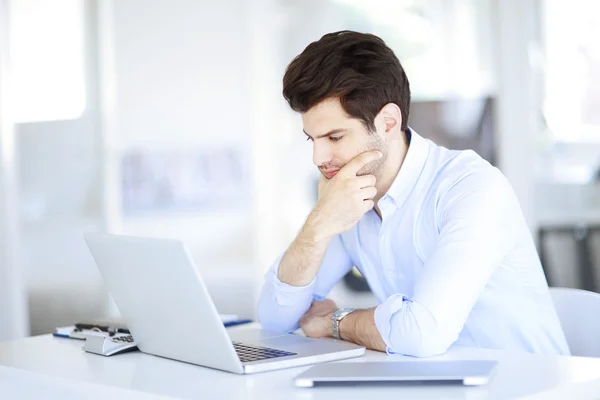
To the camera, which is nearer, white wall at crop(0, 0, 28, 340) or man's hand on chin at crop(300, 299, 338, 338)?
man's hand on chin at crop(300, 299, 338, 338)

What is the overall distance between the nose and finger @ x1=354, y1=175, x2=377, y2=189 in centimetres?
10

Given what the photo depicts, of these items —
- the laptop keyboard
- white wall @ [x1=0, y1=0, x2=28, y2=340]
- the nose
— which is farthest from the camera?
white wall @ [x1=0, y1=0, x2=28, y2=340]

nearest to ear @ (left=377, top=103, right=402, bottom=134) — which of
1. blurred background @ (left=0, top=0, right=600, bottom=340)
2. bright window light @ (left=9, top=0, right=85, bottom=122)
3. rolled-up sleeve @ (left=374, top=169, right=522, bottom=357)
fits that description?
rolled-up sleeve @ (left=374, top=169, right=522, bottom=357)

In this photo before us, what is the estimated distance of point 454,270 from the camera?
64.8 inches

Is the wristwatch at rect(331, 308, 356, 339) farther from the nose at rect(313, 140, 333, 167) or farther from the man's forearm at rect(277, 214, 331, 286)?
the nose at rect(313, 140, 333, 167)

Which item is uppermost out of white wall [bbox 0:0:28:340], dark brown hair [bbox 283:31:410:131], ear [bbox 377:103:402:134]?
dark brown hair [bbox 283:31:410:131]

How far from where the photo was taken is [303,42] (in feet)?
14.8

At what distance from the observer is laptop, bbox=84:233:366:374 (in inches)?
55.2

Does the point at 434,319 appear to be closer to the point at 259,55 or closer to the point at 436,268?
the point at 436,268

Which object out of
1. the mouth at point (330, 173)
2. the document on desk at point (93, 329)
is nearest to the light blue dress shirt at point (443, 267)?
the mouth at point (330, 173)

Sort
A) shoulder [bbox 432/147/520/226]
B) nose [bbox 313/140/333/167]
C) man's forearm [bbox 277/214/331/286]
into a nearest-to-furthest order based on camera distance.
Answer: shoulder [bbox 432/147/520/226] → man's forearm [bbox 277/214/331/286] → nose [bbox 313/140/333/167]

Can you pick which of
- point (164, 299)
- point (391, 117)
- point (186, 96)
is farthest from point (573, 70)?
point (164, 299)

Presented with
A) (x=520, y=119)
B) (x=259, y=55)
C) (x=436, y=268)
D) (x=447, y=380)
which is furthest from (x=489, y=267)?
(x=259, y=55)

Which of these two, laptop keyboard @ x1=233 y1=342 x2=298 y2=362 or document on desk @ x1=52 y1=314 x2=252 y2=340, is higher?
laptop keyboard @ x1=233 y1=342 x2=298 y2=362
